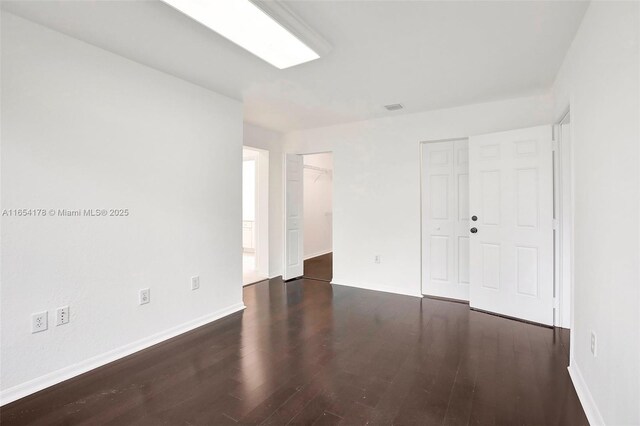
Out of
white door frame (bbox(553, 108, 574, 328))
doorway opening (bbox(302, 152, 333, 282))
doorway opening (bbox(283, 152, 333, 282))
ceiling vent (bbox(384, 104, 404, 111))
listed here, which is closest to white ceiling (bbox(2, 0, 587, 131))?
ceiling vent (bbox(384, 104, 404, 111))

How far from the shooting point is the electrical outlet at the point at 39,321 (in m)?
2.09

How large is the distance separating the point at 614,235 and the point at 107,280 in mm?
3282

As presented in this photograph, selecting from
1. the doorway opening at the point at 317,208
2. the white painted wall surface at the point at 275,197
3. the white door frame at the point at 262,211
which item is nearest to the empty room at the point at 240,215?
the white painted wall surface at the point at 275,197

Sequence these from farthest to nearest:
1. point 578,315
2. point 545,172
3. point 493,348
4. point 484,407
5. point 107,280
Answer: point 545,172 → point 493,348 → point 107,280 → point 578,315 → point 484,407

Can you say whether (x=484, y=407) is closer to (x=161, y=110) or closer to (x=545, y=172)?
(x=545, y=172)

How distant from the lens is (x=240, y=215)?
3729 millimetres

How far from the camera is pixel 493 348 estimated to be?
266cm

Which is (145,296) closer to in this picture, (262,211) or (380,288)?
(262,211)

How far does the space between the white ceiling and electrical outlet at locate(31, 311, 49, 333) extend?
1.96m

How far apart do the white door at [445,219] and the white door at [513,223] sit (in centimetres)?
31

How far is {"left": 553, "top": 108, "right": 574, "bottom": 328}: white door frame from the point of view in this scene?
10.1 feet

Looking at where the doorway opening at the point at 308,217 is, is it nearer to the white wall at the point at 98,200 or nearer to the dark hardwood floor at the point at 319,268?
the dark hardwood floor at the point at 319,268

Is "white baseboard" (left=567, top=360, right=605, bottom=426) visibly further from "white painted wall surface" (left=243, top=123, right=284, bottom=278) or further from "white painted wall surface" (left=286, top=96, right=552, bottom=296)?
"white painted wall surface" (left=243, top=123, right=284, bottom=278)

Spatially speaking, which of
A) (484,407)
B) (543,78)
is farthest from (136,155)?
(543,78)
